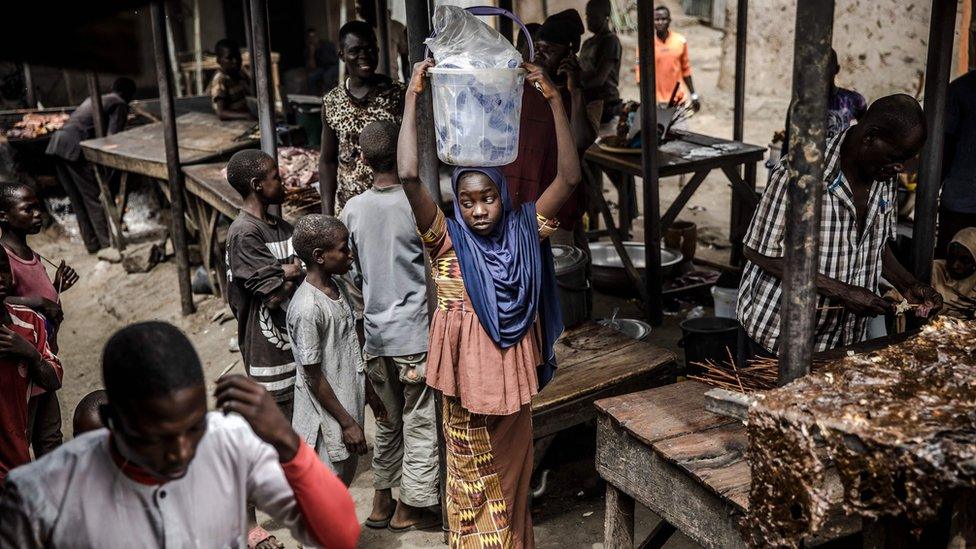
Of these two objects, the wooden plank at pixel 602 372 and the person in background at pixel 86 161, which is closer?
the wooden plank at pixel 602 372

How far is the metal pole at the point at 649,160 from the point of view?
20.3 ft

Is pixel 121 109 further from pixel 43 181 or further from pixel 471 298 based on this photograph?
pixel 471 298

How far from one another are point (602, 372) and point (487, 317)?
1.33 metres

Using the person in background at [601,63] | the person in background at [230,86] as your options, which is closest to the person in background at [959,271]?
the person in background at [601,63]

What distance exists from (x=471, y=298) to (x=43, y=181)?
9.32m

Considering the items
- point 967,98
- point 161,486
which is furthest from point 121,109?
point 161,486

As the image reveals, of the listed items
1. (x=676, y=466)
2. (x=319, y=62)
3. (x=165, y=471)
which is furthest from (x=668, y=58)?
(x=165, y=471)

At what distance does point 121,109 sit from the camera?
9992 millimetres

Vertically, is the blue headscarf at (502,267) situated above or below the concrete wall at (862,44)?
below

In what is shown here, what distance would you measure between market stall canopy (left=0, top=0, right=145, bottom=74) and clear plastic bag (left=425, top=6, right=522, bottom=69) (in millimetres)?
1913

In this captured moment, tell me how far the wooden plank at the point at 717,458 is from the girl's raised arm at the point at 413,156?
3.94ft

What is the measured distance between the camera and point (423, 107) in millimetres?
3559

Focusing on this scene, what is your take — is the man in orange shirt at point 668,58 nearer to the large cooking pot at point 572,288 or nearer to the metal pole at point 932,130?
the large cooking pot at point 572,288

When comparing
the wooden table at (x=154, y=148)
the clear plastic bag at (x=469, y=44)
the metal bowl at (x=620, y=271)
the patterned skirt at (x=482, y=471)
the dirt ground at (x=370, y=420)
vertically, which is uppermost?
the clear plastic bag at (x=469, y=44)
